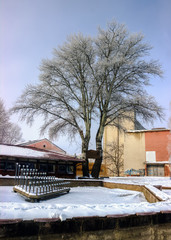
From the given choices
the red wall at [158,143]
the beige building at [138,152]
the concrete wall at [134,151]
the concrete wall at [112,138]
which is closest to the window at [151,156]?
the beige building at [138,152]

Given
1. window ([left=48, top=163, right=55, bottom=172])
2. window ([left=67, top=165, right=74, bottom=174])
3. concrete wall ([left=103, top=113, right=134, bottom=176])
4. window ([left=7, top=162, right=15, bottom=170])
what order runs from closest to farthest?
1. window ([left=7, top=162, right=15, bottom=170])
2. window ([left=48, top=163, right=55, bottom=172])
3. window ([left=67, top=165, right=74, bottom=174])
4. concrete wall ([left=103, top=113, right=134, bottom=176])

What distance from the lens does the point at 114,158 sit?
39781 mm

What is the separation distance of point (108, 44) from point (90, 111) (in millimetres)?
6313

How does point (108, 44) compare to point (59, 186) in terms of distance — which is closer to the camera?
point (59, 186)

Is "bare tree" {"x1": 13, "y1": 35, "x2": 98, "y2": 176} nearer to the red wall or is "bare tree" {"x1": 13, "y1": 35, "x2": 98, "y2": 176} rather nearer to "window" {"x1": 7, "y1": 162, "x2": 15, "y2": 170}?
"window" {"x1": 7, "y1": 162, "x2": 15, "y2": 170}

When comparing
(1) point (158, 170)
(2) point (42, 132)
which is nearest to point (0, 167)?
(2) point (42, 132)

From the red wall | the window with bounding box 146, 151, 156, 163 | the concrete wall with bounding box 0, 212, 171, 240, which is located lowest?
the concrete wall with bounding box 0, 212, 171, 240

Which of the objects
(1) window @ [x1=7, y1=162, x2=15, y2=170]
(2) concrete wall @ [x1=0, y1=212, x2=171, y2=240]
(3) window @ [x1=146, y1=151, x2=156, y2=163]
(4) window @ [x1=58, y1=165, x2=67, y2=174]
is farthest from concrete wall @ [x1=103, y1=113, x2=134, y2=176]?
(2) concrete wall @ [x1=0, y1=212, x2=171, y2=240]

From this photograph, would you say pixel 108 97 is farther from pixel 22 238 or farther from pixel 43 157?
pixel 22 238

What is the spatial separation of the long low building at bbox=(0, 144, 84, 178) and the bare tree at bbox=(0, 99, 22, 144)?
47.7ft

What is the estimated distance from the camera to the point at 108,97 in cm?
1978

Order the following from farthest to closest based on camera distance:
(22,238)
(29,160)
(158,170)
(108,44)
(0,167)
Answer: (158,170) → (108,44) → (29,160) → (0,167) → (22,238)

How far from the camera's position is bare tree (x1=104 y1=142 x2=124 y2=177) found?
3722 centimetres

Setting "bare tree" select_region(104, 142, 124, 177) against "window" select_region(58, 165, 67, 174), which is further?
"bare tree" select_region(104, 142, 124, 177)
